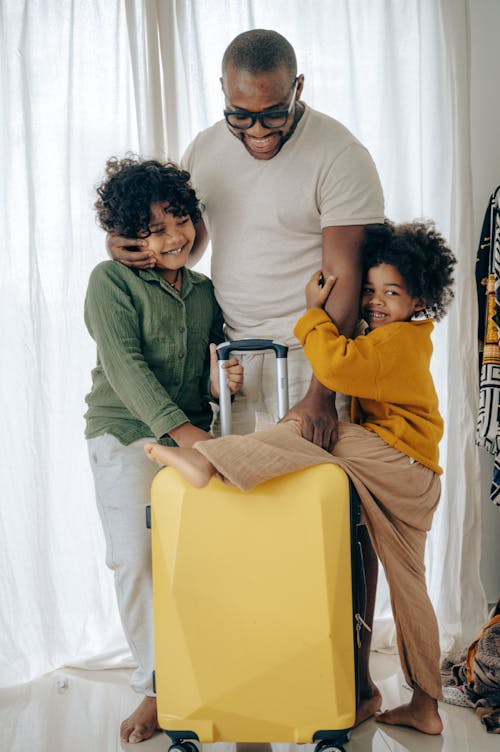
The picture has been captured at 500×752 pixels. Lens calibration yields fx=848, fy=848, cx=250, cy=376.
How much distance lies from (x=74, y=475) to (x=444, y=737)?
1267 millimetres

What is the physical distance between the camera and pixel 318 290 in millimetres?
1908

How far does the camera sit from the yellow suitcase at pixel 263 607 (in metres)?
1.66

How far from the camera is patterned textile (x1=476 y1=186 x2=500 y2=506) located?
2.52m

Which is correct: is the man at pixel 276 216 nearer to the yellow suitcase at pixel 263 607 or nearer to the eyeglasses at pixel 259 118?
the eyeglasses at pixel 259 118

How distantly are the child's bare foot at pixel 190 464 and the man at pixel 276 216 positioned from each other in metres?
0.25

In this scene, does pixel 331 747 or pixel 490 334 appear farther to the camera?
pixel 490 334

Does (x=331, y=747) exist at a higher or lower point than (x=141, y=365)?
lower

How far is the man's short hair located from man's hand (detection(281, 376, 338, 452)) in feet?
2.24

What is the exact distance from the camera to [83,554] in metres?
2.58

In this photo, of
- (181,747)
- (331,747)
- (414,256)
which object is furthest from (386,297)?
(181,747)

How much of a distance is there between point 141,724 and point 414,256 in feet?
4.18

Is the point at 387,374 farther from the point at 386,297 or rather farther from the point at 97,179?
the point at 97,179

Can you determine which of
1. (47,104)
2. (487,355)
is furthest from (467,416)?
(47,104)

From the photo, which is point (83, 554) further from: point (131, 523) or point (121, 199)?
point (121, 199)
